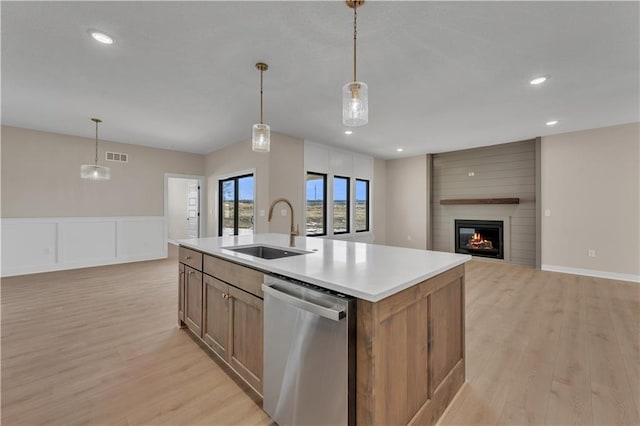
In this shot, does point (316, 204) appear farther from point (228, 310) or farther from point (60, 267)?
point (60, 267)

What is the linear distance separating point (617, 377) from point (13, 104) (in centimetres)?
696

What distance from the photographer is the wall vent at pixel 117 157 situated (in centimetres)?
566

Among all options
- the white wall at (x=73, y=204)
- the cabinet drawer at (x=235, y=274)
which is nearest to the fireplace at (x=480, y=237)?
the cabinet drawer at (x=235, y=274)

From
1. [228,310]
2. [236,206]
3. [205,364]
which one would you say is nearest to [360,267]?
[228,310]

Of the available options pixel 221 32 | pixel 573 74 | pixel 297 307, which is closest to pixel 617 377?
pixel 297 307

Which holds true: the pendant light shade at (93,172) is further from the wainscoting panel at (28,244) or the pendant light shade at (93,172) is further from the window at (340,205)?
the window at (340,205)

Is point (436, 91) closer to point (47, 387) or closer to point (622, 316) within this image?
point (622, 316)

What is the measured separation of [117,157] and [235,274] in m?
5.63

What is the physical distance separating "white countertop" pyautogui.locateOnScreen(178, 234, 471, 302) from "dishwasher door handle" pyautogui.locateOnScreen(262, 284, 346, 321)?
0.09 metres

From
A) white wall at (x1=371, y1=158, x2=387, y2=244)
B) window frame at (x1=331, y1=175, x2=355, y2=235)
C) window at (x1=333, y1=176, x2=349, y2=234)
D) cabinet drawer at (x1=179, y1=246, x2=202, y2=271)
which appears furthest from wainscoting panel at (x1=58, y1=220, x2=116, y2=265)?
white wall at (x1=371, y1=158, x2=387, y2=244)

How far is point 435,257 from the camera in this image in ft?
5.84

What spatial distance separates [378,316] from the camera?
112cm

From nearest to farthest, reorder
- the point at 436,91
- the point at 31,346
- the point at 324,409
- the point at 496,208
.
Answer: the point at 324,409, the point at 31,346, the point at 436,91, the point at 496,208

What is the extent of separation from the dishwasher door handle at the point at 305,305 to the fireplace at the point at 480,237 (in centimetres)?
616
